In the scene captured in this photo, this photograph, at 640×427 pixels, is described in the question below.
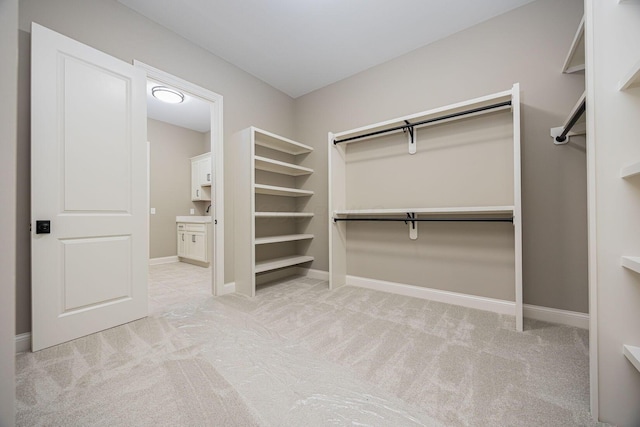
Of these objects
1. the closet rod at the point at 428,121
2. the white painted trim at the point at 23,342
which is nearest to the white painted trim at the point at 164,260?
the white painted trim at the point at 23,342

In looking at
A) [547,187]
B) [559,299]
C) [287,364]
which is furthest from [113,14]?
[559,299]

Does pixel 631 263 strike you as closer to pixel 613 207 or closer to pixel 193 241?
pixel 613 207

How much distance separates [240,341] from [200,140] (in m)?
4.89

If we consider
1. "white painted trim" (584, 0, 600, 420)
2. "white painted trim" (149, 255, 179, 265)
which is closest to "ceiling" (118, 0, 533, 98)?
"white painted trim" (584, 0, 600, 420)

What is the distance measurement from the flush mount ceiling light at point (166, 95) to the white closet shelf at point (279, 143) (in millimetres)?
1453

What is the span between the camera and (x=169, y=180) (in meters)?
4.87

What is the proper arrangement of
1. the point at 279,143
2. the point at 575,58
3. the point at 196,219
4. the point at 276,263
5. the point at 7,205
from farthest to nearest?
the point at 196,219 → the point at 279,143 → the point at 276,263 → the point at 575,58 → the point at 7,205

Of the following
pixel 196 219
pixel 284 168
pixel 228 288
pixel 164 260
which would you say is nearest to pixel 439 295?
pixel 228 288

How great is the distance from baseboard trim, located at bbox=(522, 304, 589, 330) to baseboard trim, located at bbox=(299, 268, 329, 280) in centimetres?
209

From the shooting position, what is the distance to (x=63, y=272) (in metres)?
1.67

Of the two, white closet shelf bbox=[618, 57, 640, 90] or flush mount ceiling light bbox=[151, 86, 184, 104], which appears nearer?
white closet shelf bbox=[618, 57, 640, 90]

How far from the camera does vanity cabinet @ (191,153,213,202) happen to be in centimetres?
470

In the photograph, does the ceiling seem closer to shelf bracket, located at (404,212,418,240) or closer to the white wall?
the white wall

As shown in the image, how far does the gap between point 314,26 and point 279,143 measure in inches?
53.3
